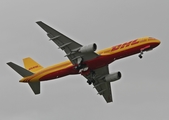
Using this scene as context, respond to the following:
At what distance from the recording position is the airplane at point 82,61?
387ft

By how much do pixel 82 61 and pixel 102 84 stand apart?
1561 centimetres

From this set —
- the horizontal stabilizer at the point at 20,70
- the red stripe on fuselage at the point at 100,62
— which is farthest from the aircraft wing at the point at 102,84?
the horizontal stabilizer at the point at 20,70

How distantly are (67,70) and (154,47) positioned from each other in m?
17.3

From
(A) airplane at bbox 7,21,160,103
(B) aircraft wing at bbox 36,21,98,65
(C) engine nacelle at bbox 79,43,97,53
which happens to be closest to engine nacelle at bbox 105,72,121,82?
(A) airplane at bbox 7,21,160,103

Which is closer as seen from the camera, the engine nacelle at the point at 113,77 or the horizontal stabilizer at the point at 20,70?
the horizontal stabilizer at the point at 20,70

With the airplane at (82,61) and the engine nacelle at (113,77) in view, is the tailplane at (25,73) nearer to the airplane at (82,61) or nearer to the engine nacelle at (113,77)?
the airplane at (82,61)

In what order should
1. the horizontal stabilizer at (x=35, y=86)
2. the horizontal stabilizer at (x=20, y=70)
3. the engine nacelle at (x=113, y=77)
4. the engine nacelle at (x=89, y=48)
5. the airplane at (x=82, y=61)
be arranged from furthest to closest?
the horizontal stabilizer at (x=35, y=86) → the engine nacelle at (x=113, y=77) → the horizontal stabilizer at (x=20, y=70) → the airplane at (x=82, y=61) → the engine nacelle at (x=89, y=48)

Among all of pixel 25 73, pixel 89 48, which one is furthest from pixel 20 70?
pixel 89 48

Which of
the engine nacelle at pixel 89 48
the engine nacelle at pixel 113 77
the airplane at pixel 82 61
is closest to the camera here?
the engine nacelle at pixel 89 48

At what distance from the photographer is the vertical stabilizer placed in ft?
431

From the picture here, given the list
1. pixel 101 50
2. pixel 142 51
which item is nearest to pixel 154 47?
pixel 142 51

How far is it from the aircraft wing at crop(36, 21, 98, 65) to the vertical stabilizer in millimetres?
11560

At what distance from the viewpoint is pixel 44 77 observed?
12638cm

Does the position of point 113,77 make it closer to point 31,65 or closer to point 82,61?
point 82,61
